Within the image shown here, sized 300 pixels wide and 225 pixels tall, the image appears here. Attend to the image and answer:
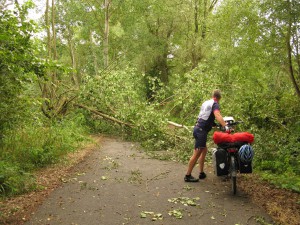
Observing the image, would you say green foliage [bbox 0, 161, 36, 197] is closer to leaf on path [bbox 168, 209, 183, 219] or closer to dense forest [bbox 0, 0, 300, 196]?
dense forest [bbox 0, 0, 300, 196]

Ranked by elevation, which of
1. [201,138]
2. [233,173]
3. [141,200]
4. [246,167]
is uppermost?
[201,138]

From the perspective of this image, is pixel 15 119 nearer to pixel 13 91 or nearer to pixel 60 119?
pixel 13 91

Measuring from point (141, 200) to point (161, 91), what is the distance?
8.88 m

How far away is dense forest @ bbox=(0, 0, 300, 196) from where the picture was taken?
21.2 ft

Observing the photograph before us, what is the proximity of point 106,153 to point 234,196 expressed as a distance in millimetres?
5390

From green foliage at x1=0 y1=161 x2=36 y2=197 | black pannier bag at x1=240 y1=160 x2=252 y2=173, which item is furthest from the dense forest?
black pannier bag at x1=240 y1=160 x2=252 y2=173

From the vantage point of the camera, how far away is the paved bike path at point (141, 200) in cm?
452

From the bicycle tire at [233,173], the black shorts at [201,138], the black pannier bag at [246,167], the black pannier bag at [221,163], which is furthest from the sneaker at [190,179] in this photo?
the black pannier bag at [246,167]

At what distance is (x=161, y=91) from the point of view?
45.4 feet

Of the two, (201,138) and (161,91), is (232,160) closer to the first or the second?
(201,138)

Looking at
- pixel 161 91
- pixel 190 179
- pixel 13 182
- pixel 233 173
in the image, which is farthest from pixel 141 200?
pixel 161 91

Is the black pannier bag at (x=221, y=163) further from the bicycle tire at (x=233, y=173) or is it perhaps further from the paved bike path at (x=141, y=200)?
the paved bike path at (x=141, y=200)

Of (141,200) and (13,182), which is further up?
(13,182)

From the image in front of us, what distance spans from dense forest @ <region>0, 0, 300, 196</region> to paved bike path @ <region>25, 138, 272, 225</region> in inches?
44.3
